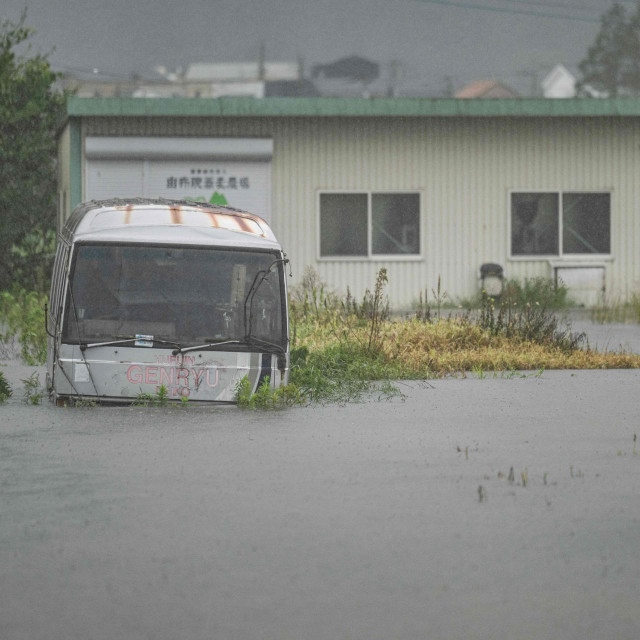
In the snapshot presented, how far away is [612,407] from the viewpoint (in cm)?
Answer: 1317

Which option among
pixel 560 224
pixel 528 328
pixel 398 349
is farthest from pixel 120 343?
pixel 560 224

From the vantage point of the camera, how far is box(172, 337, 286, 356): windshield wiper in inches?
498

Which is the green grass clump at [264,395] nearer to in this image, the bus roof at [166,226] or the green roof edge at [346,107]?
the bus roof at [166,226]

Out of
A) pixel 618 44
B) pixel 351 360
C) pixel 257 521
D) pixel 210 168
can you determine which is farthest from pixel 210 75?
pixel 257 521

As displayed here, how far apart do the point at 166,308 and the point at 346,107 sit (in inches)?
588

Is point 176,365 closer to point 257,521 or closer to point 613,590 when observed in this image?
point 257,521

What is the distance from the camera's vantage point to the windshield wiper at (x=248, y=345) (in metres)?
12.7

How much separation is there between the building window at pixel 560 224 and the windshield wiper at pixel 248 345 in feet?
51.8

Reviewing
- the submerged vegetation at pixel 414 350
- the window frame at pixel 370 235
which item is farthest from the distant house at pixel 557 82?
the submerged vegetation at pixel 414 350

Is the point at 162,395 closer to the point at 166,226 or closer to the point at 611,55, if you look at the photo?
the point at 166,226

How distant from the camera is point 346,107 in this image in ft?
89.4

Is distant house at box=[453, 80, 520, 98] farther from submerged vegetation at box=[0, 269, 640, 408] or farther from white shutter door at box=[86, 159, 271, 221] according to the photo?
submerged vegetation at box=[0, 269, 640, 408]

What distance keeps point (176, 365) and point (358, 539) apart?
5.86m

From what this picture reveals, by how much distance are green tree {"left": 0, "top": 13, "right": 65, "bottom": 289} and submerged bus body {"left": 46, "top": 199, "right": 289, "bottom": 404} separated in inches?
617
